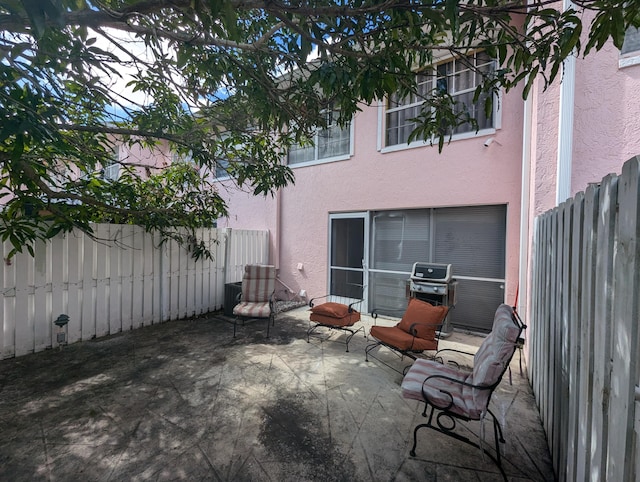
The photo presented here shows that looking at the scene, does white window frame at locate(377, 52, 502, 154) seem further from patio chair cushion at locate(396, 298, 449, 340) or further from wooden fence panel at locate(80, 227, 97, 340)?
wooden fence panel at locate(80, 227, 97, 340)

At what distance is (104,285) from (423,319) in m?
5.04

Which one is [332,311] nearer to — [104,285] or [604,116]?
[104,285]

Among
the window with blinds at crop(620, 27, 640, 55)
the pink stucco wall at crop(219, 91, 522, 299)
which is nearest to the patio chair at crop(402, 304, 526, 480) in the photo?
the pink stucco wall at crop(219, 91, 522, 299)

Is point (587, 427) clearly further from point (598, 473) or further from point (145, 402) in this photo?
point (145, 402)

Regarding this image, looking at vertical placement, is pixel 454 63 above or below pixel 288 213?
above

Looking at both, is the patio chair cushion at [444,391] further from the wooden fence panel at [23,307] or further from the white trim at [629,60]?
the wooden fence panel at [23,307]

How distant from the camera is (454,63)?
493 centimetres

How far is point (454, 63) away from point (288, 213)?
15.1 ft

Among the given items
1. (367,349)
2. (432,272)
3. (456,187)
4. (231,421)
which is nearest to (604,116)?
(456,187)

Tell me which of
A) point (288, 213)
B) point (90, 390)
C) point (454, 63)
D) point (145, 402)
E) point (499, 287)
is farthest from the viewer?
point (288, 213)

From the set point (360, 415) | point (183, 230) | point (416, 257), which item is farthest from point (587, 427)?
point (183, 230)

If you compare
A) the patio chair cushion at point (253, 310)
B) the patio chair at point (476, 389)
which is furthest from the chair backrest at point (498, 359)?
the patio chair cushion at point (253, 310)

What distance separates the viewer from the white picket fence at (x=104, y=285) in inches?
149

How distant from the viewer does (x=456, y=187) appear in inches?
192
